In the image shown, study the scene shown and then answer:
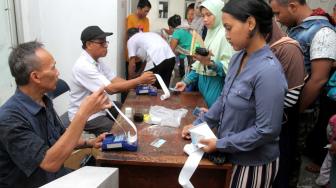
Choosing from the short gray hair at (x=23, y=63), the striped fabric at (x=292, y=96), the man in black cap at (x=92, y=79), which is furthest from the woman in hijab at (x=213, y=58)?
the short gray hair at (x=23, y=63)

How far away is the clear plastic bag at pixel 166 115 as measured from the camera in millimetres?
1951

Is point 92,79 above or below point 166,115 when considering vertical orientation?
above

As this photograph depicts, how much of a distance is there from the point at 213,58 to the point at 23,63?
55.0 inches

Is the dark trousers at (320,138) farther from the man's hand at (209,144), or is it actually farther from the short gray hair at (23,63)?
the short gray hair at (23,63)

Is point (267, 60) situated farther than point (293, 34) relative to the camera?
No

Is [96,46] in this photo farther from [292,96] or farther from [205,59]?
[292,96]

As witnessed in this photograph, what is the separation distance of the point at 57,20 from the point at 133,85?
1.59 meters

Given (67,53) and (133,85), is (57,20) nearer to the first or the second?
(67,53)

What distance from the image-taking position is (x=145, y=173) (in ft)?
5.16

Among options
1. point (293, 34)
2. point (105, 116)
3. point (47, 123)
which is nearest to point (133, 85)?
point (105, 116)

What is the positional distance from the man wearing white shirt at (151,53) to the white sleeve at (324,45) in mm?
2178

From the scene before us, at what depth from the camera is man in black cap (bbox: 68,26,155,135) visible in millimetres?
2436

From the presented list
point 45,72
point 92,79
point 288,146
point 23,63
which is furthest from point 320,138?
point 23,63

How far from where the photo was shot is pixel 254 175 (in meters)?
1.41
